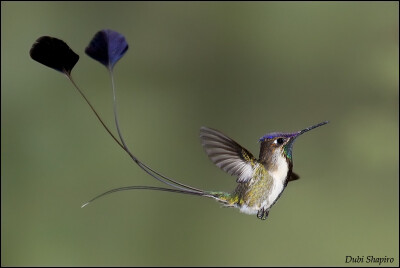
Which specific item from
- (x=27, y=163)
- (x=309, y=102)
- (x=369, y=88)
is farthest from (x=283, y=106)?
(x=27, y=163)

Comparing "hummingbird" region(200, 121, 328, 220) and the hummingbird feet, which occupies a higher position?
"hummingbird" region(200, 121, 328, 220)

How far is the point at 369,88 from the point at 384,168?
22cm

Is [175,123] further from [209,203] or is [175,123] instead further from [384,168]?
[384,168]

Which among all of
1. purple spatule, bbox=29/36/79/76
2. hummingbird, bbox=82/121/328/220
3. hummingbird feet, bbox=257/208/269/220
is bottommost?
hummingbird feet, bbox=257/208/269/220

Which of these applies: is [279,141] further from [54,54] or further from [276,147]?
[54,54]

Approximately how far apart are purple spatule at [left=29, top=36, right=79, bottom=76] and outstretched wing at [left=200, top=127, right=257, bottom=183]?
0.07 metres

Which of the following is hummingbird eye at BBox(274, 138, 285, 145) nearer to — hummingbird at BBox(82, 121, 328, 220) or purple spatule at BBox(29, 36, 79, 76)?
hummingbird at BBox(82, 121, 328, 220)

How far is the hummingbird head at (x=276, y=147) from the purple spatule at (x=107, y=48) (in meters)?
0.09

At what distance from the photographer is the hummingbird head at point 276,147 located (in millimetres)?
252

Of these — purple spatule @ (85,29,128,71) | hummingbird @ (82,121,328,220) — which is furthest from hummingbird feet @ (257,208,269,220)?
purple spatule @ (85,29,128,71)

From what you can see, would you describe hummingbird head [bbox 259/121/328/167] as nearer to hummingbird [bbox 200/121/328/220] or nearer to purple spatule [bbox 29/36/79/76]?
hummingbird [bbox 200/121/328/220]

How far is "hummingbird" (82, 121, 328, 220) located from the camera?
0.25 metres

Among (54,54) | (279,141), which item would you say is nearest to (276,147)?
(279,141)

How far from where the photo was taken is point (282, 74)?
4.54ft
